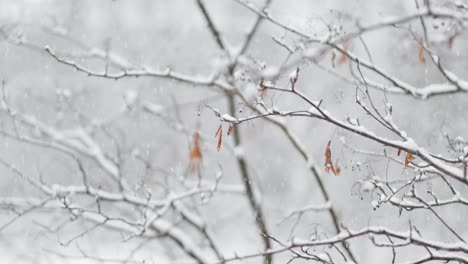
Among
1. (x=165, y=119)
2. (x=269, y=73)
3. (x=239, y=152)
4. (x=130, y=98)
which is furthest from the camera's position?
(x=165, y=119)

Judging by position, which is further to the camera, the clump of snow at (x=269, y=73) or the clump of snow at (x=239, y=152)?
the clump of snow at (x=239, y=152)

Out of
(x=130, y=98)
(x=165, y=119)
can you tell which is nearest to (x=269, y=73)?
(x=130, y=98)

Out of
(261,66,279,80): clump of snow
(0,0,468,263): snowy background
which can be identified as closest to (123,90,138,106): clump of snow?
(0,0,468,263): snowy background

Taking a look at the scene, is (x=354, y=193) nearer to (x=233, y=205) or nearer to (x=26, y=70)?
(x=26, y=70)

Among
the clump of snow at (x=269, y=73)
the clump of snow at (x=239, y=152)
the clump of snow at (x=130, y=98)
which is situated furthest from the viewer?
the clump of snow at (x=130, y=98)

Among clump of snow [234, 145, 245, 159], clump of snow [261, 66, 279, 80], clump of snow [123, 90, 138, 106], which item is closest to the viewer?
clump of snow [261, 66, 279, 80]

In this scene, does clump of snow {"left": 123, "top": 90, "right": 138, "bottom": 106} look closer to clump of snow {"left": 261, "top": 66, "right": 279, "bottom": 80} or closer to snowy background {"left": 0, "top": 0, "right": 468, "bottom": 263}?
snowy background {"left": 0, "top": 0, "right": 468, "bottom": 263}

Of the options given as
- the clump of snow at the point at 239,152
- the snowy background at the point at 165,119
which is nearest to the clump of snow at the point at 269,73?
the snowy background at the point at 165,119

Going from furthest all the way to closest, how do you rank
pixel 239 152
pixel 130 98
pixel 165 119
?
pixel 165 119 < pixel 130 98 < pixel 239 152

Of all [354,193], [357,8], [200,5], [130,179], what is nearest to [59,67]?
[130,179]

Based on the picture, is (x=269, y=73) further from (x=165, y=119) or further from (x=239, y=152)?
(x=165, y=119)

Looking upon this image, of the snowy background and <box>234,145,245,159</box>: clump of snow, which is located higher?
the snowy background

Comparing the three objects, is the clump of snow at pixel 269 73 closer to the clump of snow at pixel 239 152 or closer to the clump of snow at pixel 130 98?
the clump of snow at pixel 239 152
